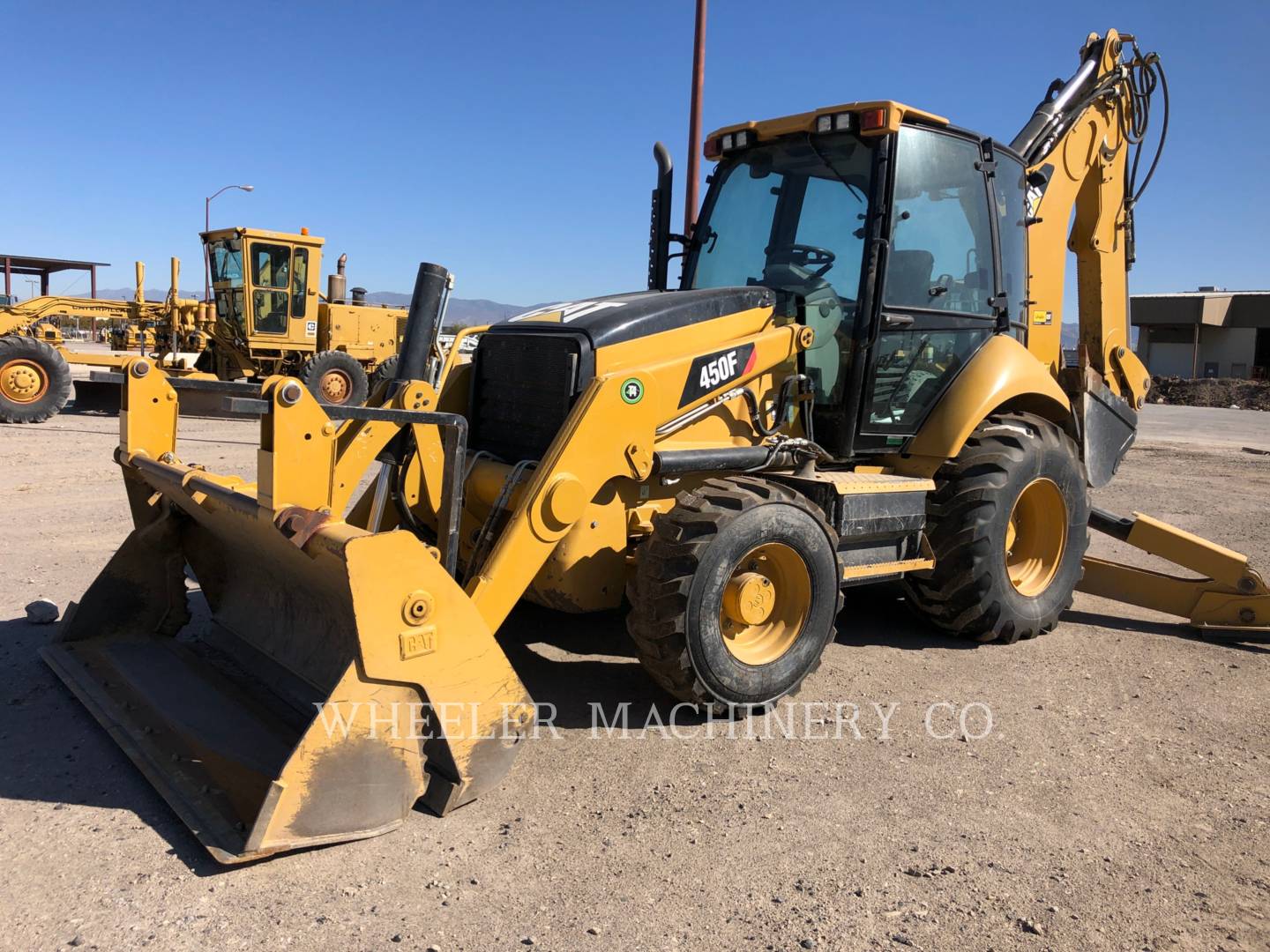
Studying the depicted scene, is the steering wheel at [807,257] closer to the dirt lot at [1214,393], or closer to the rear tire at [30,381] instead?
the rear tire at [30,381]

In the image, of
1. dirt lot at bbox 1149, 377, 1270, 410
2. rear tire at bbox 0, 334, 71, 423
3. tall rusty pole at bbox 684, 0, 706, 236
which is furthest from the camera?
dirt lot at bbox 1149, 377, 1270, 410

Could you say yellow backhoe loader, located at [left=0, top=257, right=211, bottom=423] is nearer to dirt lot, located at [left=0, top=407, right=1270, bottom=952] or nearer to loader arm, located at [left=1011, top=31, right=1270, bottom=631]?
dirt lot, located at [left=0, top=407, right=1270, bottom=952]

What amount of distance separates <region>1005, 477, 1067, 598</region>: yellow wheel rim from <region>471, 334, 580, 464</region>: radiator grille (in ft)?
9.56

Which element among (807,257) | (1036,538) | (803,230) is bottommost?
(1036,538)

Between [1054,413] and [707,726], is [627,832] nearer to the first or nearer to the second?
[707,726]

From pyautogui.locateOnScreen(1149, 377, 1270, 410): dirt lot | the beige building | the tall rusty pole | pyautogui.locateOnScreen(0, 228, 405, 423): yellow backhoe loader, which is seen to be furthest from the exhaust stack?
the beige building

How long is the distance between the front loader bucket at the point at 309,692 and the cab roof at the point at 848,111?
10.4 feet

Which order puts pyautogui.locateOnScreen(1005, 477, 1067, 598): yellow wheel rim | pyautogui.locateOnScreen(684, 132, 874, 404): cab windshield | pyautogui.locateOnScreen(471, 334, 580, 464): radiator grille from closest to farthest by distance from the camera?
pyautogui.locateOnScreen(471, 334, 580, 464): radiator grille < pyautogui.locateOnScreen(684, 132, 874, 404): cab windshield < pyautogui.locateOnScreen(1005, 477, 1067, 598): yellow wheel rim

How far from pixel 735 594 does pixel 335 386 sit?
1426 centimetres

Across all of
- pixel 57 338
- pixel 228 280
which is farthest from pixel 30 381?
pixel 228 280

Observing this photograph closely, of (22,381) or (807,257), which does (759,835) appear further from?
(22,381)

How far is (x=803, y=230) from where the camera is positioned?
521 centimetres

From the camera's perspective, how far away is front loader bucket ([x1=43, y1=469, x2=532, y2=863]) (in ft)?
9.74

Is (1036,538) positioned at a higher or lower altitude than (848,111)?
lower
